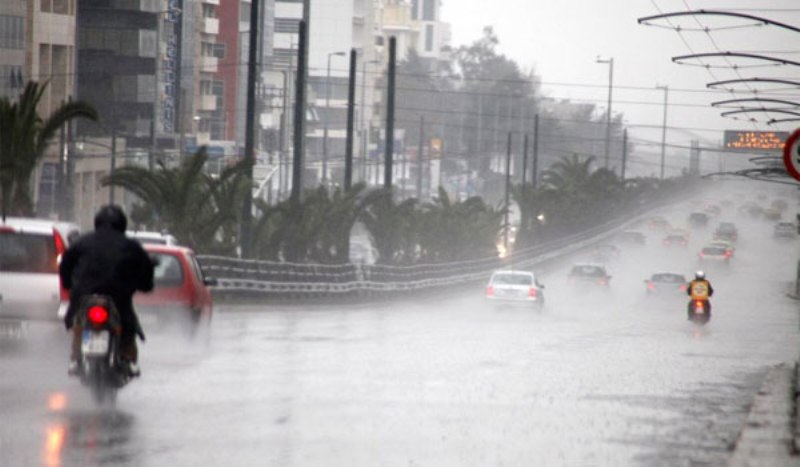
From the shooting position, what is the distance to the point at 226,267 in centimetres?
4181

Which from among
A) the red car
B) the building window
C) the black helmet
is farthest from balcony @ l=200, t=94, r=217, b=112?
the black helmet

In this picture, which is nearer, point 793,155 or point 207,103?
point 793,155

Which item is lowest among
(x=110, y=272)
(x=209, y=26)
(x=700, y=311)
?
(x=700, y=311)

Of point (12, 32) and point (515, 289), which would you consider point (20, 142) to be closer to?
point (515, 289)

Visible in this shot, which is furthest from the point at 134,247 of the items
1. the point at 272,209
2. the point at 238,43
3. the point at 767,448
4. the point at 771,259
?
the point at 238,43

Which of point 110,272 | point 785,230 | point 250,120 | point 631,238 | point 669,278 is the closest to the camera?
point 110,272

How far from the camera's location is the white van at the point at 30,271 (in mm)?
21391

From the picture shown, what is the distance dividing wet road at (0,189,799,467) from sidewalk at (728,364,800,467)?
20 cm

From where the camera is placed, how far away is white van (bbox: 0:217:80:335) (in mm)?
21391

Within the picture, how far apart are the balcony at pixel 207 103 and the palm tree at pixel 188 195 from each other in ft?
257

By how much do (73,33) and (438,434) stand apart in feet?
244

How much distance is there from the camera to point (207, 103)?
124 m

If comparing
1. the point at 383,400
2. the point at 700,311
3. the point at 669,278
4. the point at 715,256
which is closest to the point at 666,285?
the point at 669,278

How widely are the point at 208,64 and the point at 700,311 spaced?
8135 cm
